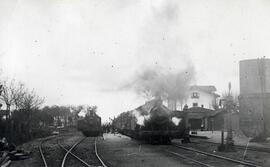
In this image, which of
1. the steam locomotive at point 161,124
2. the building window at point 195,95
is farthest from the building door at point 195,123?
the steam locomotive at point 161,124

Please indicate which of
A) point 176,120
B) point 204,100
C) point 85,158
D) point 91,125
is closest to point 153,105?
point 176,120

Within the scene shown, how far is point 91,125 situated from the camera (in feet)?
161

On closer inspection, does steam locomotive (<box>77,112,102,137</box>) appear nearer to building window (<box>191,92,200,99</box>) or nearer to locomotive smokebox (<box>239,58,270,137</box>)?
locomotive smokebox (<box>239,58,270,137</box>)

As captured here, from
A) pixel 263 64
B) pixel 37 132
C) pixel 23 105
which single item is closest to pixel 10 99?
pixel 23 105

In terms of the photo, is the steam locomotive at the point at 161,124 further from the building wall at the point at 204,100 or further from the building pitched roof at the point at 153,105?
the building wall at the point at 204,100

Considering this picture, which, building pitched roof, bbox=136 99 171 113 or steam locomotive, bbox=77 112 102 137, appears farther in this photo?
steam locomotive, bbox=77 112 102 137

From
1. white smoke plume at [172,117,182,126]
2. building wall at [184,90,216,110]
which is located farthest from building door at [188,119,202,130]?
white smoke plume at [172,117,182,126]

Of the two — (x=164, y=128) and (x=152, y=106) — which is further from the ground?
(x=152, y=106)

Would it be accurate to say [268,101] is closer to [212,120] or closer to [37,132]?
[212,120]

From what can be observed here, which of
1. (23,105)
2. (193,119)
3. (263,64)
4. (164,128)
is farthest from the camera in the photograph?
(193,119)

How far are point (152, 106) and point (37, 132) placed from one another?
2726cm

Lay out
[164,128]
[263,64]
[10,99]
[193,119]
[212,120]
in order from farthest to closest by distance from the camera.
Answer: [193,119] → [212,120] → [263,64] → [10,99] → [164,128]

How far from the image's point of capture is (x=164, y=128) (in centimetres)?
2388

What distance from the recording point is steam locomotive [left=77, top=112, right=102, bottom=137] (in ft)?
159
